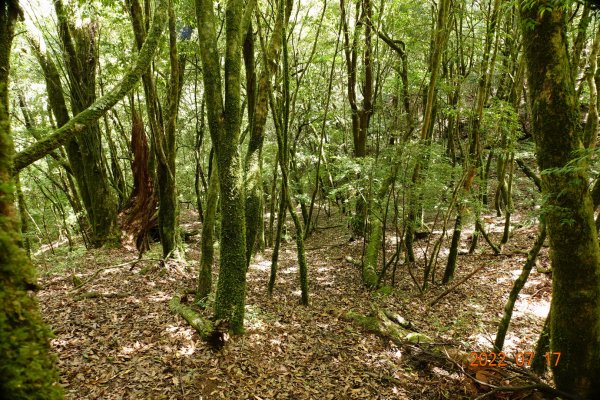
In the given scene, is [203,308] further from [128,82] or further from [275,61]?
[275,61]

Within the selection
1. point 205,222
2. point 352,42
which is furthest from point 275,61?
point 352,42

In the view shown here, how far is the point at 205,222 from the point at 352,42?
773 cm

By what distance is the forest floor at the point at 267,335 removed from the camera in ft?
14.6

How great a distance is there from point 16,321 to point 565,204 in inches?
173

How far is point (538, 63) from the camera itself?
11.3 ft

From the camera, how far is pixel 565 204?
345 cm

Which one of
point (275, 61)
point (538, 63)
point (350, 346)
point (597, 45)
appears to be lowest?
point (350, 346)

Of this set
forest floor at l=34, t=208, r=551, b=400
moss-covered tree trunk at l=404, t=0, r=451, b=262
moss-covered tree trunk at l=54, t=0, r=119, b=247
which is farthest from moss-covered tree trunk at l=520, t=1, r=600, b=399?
moss-covered tree trunk at l=54, t=0, r=119, b=247

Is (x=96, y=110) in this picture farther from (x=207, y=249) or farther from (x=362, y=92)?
Result: (x=362, y=92)

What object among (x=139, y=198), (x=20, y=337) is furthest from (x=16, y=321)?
(x=139, y=198)

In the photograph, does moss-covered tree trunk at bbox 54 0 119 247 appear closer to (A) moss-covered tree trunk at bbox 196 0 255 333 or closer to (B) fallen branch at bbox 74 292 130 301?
(B) fallen branch at bbox 74 292 130 301

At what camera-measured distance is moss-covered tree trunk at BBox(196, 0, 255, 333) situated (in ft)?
17.2

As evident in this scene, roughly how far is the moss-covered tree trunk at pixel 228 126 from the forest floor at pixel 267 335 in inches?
38.2

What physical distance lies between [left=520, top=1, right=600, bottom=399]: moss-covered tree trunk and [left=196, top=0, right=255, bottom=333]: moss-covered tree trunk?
3.84 m
